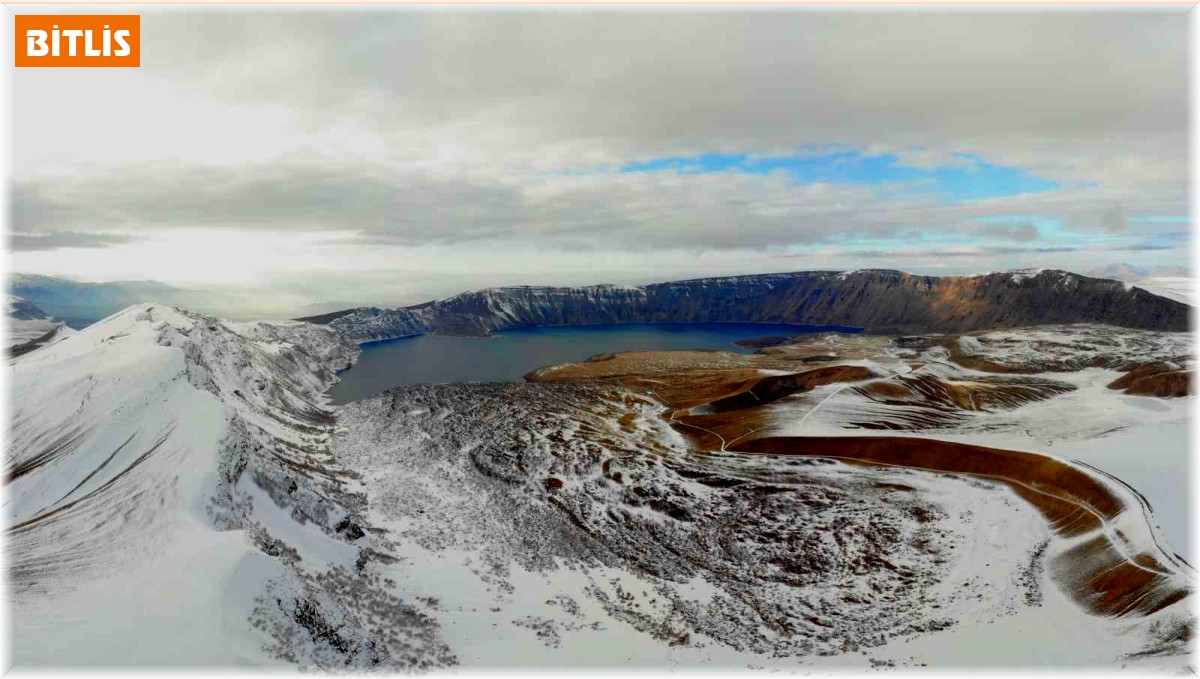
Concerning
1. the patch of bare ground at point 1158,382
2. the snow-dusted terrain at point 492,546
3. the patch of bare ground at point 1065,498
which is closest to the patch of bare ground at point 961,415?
the patch of bare ground at point 1065,498

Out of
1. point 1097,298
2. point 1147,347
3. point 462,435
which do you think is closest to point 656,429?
point 462,435

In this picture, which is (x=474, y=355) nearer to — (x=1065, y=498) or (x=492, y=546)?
(x=492, y=546)

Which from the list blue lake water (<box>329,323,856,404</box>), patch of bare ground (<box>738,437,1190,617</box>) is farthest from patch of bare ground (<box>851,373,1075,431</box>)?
blue lake water (<box>329,323,856,404</box>)

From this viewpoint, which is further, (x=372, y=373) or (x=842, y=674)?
(x=372, y=373)

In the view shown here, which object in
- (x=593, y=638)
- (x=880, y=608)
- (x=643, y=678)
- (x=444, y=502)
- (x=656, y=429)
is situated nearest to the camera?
(x=643, y=678)

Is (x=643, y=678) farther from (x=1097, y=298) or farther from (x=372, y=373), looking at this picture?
(x=1097, y=298)

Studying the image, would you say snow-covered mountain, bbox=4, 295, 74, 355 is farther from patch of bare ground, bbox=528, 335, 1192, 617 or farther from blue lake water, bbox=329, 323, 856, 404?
patch of bare ground, bbox=528, 335, 1192, 617
